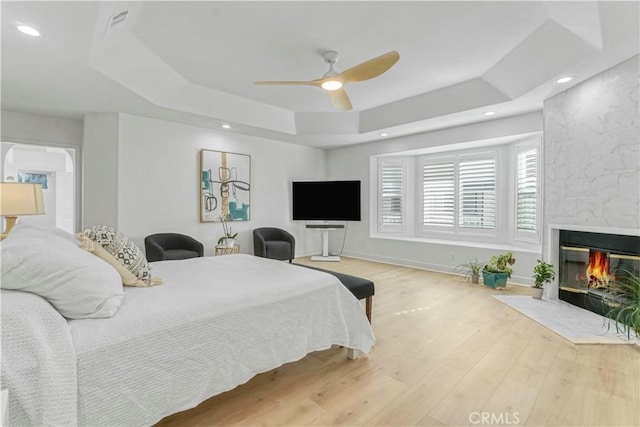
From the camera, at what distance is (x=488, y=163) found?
526 cm

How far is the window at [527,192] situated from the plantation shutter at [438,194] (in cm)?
107

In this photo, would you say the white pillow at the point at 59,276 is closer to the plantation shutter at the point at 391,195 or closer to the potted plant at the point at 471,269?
the potted plant at the point at 471,269

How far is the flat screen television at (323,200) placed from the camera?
625 cm

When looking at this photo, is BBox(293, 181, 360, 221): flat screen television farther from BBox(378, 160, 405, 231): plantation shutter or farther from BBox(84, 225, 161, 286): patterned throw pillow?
BBox(84, 225, 161, 286): patterned throw pillow

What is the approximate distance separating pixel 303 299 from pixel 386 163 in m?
4.80

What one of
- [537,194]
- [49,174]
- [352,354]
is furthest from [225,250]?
[49,174]

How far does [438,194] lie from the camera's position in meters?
5.92

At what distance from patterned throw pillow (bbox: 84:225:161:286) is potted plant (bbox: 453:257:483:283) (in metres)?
4.23

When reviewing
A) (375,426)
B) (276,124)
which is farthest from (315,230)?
(375,426)

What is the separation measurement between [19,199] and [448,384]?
3.67 metres

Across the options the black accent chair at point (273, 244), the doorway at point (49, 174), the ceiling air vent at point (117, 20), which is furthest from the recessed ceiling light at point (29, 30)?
A: the doorway at point (49, 174)

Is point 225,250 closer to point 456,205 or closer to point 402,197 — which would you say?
point 402,197

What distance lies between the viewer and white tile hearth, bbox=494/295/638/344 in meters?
2.68

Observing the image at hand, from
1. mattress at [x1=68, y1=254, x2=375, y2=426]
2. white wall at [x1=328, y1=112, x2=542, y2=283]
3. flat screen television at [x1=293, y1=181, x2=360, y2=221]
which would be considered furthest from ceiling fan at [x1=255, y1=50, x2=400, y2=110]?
flat screen television at [x1=293, y1=181, x2=360, y2=221]
